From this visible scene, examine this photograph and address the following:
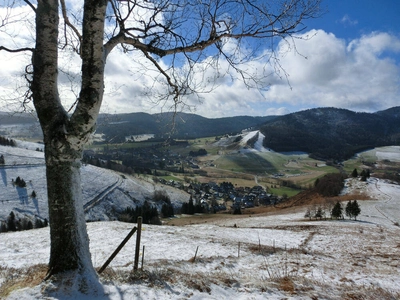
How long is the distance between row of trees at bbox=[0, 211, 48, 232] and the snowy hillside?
12.1 feet

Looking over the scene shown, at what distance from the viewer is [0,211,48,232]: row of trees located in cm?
5500

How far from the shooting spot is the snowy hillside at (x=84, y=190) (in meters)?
69.9

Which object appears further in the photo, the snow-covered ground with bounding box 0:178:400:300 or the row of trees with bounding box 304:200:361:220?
the row of trees with bounding box 304:200:361:220


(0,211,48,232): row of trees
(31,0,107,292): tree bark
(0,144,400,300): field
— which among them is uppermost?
(31,0,107,292): tree bark

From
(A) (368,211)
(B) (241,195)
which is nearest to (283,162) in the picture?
(B) (241,195)

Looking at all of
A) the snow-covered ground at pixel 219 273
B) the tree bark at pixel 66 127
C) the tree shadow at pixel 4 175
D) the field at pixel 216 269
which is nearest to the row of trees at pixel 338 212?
the field at pixel 216 269

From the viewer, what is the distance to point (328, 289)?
5355 millimetres

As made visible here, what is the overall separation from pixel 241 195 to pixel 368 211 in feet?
208

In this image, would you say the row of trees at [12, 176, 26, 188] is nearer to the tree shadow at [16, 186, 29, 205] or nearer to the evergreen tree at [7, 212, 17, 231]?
the tree shadow at [16, 186, 29, 205]

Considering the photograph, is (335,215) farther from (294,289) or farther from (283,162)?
(283,162)

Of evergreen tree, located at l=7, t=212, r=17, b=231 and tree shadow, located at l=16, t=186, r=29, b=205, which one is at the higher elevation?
tree shadow, located at l=16, t=186, r=29, b=205

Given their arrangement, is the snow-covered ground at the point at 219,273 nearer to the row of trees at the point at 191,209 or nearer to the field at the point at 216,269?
the field at the point at 216,269

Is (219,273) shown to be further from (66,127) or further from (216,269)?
(66,127)

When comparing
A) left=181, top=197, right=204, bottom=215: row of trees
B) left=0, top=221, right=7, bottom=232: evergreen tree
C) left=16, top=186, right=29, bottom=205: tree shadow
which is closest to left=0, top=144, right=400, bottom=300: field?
left=0, top=221, right=7, bottom=232: evergreen tree
